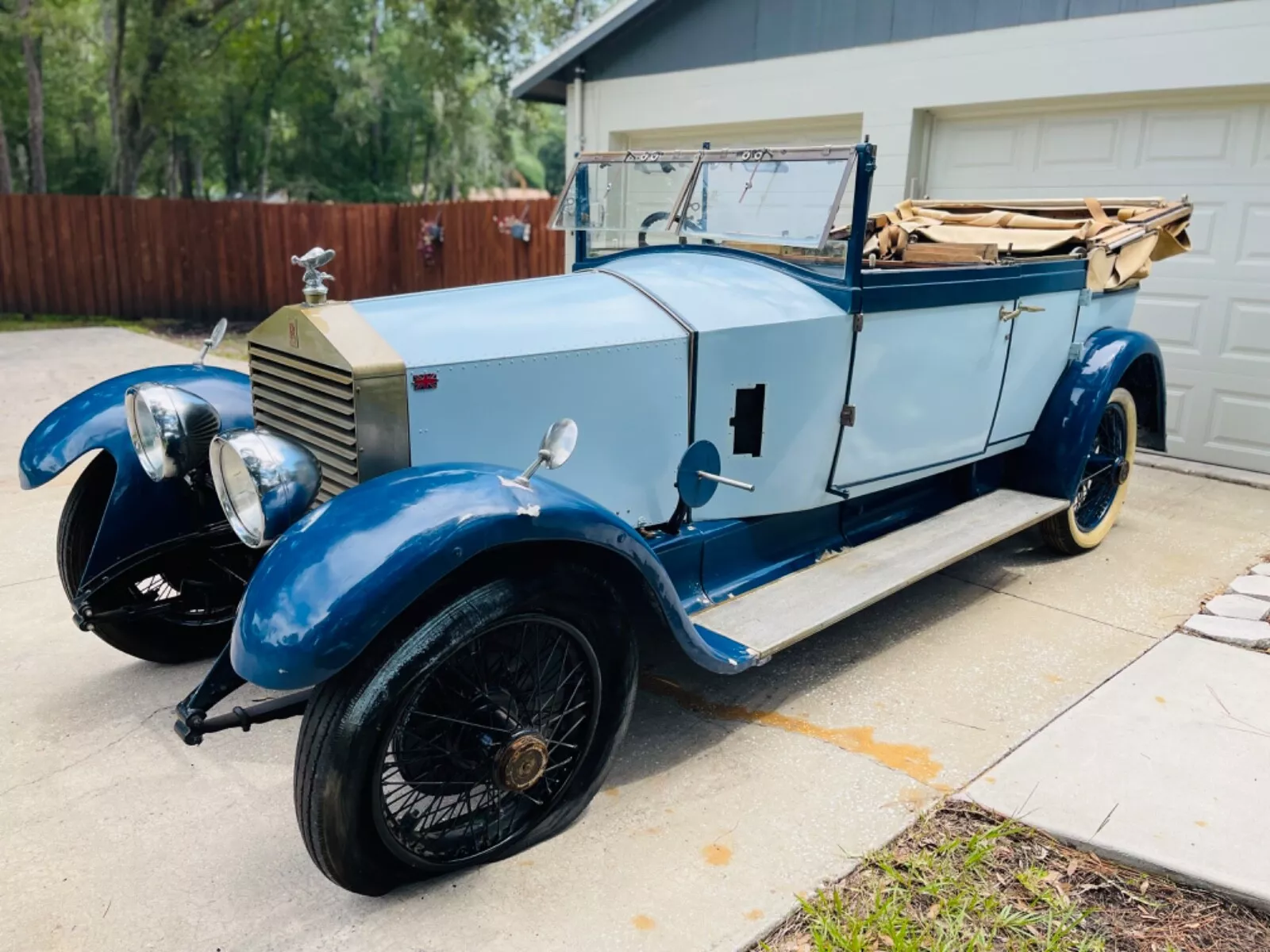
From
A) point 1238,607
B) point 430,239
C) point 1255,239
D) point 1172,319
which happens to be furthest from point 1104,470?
point 430,239

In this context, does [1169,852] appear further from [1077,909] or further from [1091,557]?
[1091,557]

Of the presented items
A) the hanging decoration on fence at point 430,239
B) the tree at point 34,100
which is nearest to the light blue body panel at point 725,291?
the hanging decoration on fence at point 430,239

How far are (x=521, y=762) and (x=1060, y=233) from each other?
384cm

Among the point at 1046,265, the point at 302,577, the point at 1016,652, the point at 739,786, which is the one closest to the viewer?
the point at 302,577

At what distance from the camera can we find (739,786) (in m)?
2.88

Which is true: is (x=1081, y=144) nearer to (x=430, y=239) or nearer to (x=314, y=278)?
(x=314, y=278)

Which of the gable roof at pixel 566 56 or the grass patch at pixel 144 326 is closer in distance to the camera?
the gable roof at pixel 566 56

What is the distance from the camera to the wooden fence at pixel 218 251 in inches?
522

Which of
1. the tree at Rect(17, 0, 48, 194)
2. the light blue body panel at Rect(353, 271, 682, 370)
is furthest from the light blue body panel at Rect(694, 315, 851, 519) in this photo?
the tree at Rect(17, 0, 48, 194)

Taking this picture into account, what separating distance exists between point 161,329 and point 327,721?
1286cm

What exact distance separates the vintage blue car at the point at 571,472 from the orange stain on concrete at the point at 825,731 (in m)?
0.39

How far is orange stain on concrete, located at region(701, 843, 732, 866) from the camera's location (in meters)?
2.55

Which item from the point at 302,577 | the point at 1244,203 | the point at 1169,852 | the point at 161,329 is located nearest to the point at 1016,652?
the point at 1169,852

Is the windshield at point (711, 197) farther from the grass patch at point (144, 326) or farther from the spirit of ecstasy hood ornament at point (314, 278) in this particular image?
the grass patch at point (144, 326)
